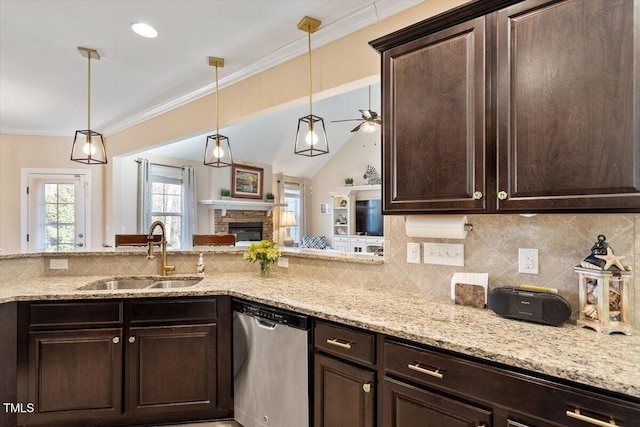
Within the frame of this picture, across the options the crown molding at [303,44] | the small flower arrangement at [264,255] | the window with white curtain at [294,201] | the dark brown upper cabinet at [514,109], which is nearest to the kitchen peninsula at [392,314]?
the small flower arrangement at [264,255]

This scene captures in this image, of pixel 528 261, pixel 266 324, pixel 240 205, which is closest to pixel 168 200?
pixel 240 205

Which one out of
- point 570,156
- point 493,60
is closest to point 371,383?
point 570,156

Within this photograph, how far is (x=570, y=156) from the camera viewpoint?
52.6 inches

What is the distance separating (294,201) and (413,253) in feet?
24.7

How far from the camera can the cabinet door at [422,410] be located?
1293 mm

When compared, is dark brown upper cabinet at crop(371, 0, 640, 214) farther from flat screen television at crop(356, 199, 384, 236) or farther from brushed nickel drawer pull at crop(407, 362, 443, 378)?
flat screen television at crop(356, 199, 384, 236)

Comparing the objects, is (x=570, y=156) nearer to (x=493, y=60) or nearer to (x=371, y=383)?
(x=493, y=60)

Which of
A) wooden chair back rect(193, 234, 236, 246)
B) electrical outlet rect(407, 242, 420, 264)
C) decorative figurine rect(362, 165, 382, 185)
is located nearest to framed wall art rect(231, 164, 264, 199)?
decorative figurine rect(362, 165, 382, 185)

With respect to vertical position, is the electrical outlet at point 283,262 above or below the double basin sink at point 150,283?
above

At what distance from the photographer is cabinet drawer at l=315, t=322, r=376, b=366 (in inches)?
62.8

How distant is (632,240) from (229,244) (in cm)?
314

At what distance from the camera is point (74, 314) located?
2.20m

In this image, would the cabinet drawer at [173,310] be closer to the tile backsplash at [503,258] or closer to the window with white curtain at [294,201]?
the tile backsplash at [503,258]

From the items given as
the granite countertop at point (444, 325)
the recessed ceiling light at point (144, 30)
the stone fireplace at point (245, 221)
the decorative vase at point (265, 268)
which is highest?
the recessed ceiling light at point (144, 30)
